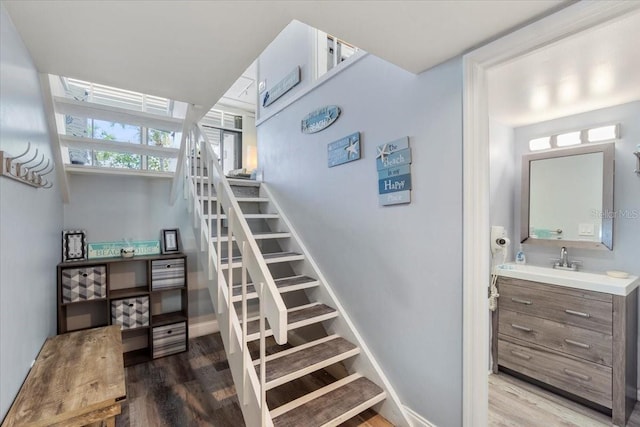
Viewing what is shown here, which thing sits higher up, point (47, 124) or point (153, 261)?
Answer: point (47, 124)

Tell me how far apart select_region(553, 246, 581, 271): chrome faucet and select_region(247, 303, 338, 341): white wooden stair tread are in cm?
189

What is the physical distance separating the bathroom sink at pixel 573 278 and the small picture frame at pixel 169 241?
10.0 ft

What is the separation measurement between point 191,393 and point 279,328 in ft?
5.11

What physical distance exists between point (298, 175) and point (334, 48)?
1371 mm

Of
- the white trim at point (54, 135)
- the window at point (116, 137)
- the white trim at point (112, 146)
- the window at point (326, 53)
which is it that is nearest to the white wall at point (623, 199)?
the window at point (326, 53)

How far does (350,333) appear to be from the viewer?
214cm

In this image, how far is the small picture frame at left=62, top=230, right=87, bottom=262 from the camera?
8.07 feet

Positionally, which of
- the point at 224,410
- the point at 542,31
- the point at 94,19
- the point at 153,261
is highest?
the point at 94,19

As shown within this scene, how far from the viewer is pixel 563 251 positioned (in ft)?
7.71

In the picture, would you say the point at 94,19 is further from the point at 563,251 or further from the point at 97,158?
the point at 563,251

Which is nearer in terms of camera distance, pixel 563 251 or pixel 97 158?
pixel 563 251

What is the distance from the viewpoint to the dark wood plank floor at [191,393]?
188cm

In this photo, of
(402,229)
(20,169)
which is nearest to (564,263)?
(402,229)

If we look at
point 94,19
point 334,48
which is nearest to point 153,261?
point 94,19
